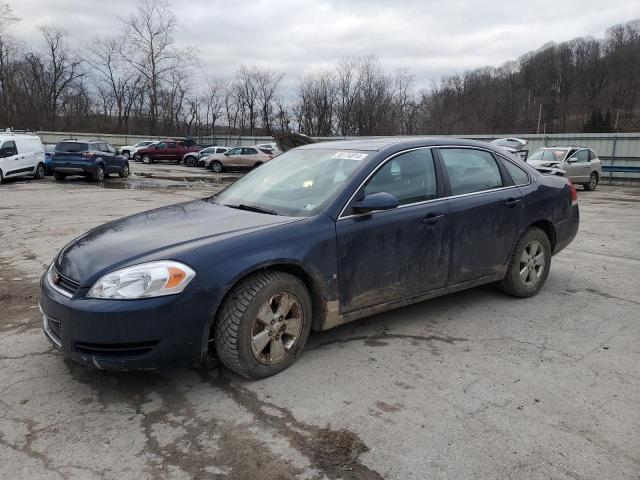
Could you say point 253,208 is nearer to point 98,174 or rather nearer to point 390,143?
point 390,143

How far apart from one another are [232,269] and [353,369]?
1.13 metres

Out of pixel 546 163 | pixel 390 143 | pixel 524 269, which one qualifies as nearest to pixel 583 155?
pixel 546 163

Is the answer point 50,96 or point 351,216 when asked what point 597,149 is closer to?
point 351,216

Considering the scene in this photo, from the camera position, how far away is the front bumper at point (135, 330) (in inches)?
110

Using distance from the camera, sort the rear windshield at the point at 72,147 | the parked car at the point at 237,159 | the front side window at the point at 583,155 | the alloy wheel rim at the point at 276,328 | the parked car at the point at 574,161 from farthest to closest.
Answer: the parked car at the point at 237,159 < the rear windshield at the point at 72,147 < the front side window at the point at 583,155 < the parked car at the point at 574,161 < the alloy wheel rim at the point at 276,328

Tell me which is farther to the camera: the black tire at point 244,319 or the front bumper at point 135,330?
the black tire at point 244,319

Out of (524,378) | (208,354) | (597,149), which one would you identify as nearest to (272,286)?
(208,354)

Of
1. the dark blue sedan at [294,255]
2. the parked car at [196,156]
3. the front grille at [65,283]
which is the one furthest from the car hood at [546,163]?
the parked car at [196,156]

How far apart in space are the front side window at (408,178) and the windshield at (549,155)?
16212mm

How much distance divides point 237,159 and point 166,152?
970 cm

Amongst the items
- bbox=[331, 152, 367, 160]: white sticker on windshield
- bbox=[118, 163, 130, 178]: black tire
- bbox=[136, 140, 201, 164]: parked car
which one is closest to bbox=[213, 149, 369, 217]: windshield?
bbox=[331, 152, 367, 160]: white sticker on windshield

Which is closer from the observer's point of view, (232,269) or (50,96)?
(232,269)

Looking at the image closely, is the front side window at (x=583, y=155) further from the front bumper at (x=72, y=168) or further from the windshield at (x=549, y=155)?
the front bumper at (x=72, y=168)

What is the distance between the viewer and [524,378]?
332 centimetres
